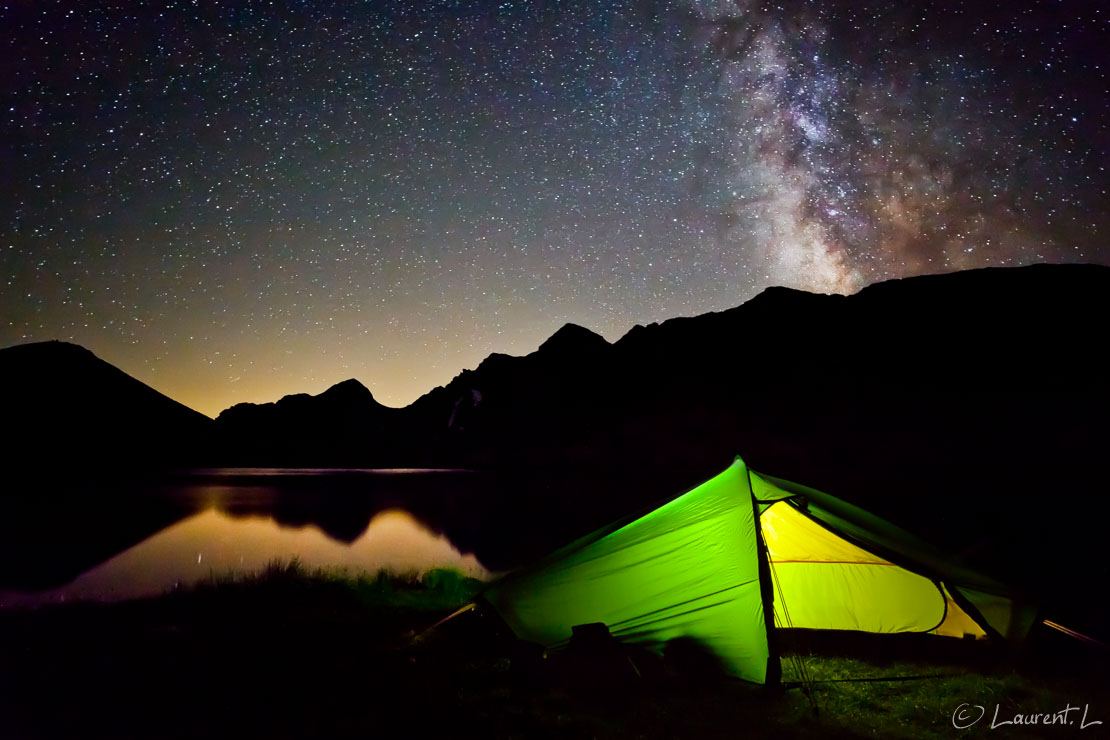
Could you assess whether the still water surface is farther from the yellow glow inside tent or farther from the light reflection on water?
the yellow glow inside tent

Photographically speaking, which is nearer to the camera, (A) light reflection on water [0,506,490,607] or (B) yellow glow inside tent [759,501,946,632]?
(B) yellow glow inside tent [759,501,946,632]

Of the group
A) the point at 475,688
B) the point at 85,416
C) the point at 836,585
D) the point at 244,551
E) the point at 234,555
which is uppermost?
the point at 85,416

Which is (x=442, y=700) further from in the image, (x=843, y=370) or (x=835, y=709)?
(x=843, y=370)

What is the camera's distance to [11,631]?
25.0ft

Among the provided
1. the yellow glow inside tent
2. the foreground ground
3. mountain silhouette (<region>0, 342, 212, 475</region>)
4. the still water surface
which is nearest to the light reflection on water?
the still water surface

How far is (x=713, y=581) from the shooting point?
230 inches

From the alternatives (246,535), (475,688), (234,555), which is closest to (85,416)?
(246,535)

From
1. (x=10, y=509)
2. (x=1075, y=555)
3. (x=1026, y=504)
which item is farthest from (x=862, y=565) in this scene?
(x=10, y=509)

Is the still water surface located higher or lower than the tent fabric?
lower

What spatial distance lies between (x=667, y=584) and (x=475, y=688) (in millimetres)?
2008

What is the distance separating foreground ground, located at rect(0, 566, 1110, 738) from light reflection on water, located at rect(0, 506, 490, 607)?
218 inches

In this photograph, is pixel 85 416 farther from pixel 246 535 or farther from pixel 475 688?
pixel 475 688

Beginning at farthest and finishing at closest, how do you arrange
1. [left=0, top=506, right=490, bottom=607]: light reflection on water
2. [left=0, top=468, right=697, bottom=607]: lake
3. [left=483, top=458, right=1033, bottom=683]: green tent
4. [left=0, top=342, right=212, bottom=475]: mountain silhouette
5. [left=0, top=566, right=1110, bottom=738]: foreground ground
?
[left=0, top=342, right=212, bottom=475]: mountain silhouette < [left=0, top=468, right=697, bottom=607]: lake < [left=0, top=506, right=490, bottom=607]: light reflection on water < [left=483, top=458, right=1033, bottom=683]: green tent < [left=0, top=566, right=1110, bottom=738]: foreground ground

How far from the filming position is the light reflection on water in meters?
13.6
